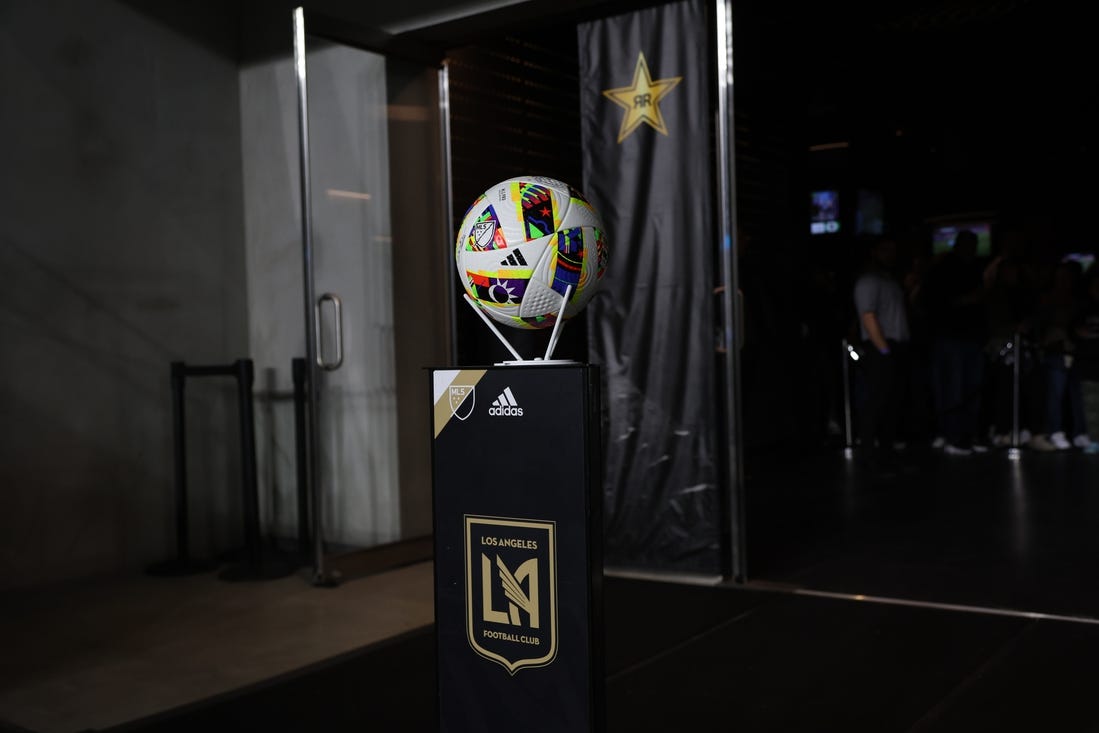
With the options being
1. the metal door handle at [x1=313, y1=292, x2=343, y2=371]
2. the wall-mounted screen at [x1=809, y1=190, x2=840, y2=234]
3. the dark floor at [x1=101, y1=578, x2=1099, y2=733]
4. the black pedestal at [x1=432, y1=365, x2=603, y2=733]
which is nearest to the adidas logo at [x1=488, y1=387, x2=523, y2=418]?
the black pedestal at [x1=432, y1=365, x2=603, y2=733]

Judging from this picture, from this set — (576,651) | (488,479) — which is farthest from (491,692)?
(488,479)

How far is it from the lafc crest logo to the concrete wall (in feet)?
9.90

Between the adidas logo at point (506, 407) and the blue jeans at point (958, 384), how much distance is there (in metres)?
6.03

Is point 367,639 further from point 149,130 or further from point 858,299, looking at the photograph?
point 858,299

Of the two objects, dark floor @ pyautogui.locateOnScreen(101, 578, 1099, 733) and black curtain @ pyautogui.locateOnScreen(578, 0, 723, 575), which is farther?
black curtain @ pyautogui.locateOnScreen(578, 0, 723, 575)

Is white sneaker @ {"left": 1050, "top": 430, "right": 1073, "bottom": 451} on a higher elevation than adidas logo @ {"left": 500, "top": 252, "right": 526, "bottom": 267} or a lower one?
lower

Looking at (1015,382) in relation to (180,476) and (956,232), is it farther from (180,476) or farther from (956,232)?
(180,476)

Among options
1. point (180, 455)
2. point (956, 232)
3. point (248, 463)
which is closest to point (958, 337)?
point (956, 232)

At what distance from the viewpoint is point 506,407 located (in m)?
2.11

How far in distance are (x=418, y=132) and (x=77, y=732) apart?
3.06 metres

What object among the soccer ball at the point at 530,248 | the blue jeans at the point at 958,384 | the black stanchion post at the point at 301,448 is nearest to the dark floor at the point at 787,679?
the soccer ball at the point at 530,248

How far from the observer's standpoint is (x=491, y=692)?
212 centimetres

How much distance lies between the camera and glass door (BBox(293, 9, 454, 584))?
471 cm

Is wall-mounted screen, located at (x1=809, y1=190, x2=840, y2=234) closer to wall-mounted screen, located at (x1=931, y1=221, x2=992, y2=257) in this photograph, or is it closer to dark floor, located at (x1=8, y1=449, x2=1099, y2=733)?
wall-mounted screen, located at (x1=931, y1=221, x2=992, y2=257)
